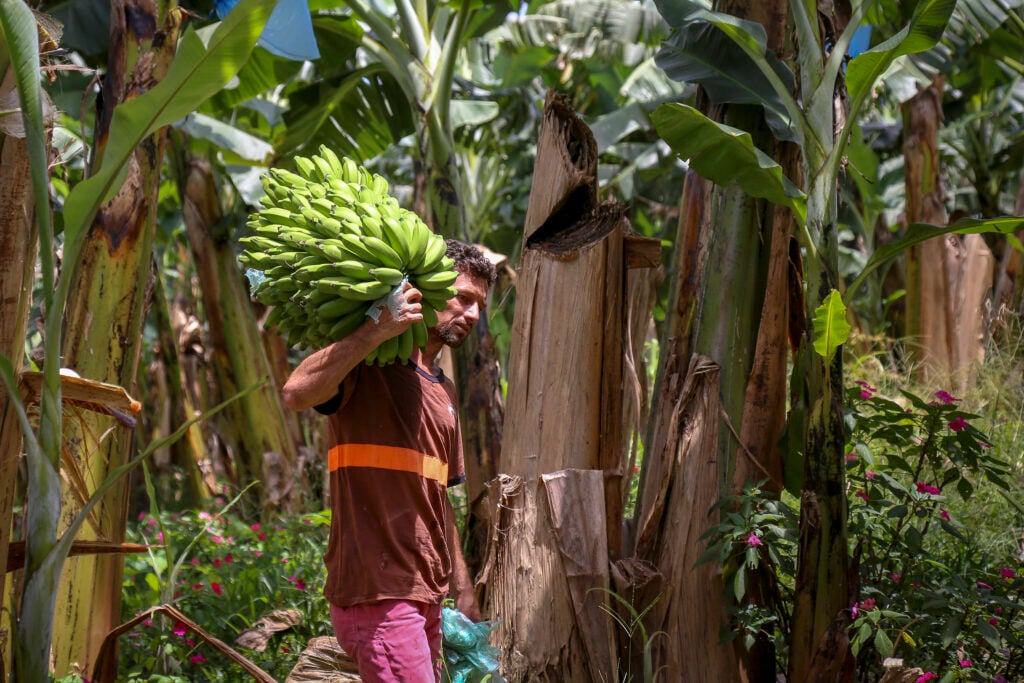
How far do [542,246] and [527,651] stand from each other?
144cm

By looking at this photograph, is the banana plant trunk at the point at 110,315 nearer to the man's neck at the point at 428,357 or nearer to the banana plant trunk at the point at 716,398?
Answer: the man's neck at the point at 428,357

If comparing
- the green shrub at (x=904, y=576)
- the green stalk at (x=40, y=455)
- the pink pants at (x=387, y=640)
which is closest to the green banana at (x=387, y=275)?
the green stalk at (x=40, y=455)

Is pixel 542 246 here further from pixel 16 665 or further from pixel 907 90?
pixel 907 90

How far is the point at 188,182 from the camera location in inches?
267

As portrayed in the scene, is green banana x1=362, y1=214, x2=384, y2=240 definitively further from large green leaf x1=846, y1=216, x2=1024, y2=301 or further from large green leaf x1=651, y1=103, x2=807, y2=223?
large green leaf x1=846, y1=216, x2=1024, y2=301

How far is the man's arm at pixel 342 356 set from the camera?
2.27 m

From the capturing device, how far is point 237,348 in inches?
272

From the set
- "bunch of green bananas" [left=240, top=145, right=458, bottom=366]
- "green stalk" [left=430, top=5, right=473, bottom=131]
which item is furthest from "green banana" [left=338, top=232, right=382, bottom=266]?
"green stalk" [left=430, top=5, right=473, bottom=131]

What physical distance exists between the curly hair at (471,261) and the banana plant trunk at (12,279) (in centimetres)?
107

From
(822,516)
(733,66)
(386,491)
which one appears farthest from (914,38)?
(386,491)

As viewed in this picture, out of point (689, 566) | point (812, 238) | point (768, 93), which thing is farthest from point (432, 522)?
point (768, 93)

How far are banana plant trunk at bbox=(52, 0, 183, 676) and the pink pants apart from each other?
51.9 inches

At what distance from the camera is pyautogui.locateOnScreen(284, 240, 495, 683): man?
7.79ft

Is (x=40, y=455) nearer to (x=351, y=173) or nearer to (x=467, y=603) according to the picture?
(x=351, y=173)
